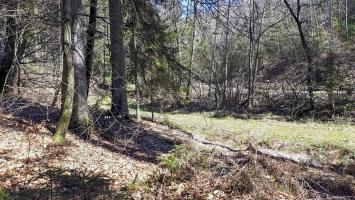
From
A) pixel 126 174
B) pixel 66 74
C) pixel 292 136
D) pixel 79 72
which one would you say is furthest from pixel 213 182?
pixel 292 136

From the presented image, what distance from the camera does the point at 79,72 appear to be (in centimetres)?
1033

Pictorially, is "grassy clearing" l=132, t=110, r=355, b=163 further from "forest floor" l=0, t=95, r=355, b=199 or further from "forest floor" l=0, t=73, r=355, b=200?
"forest floor" l=0, t=95, r=355, b=199

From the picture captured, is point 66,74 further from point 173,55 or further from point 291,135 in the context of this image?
point 291,135

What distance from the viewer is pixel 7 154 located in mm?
7750

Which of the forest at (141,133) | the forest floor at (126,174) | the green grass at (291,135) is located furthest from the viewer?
the green grass at (291,135)

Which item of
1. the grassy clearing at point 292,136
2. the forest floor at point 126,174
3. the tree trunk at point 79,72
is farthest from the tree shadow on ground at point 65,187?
the grassy clearing at point 292,136

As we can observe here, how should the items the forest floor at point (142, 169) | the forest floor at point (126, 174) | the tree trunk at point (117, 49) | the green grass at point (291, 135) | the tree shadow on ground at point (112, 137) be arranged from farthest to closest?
the green grass at point (291, 135)
the tree trunk at point (117, 49)
the tree shadow on ground at point (112, 137)
the forest floor at point (142, 169)
the forest floor at point (126, 174)

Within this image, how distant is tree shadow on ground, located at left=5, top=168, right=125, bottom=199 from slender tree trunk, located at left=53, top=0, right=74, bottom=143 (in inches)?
81.3

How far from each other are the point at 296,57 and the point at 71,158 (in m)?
23.4

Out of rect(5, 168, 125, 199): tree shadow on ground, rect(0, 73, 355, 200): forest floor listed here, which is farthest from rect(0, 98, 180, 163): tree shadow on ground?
rect(5, 168, 125, 199): tree shadow on ground

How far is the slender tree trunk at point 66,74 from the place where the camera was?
8.67 m

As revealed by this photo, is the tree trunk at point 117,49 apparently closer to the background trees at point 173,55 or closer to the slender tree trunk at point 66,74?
the background trees at point 173,55

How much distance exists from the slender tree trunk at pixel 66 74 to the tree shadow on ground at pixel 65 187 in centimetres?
207

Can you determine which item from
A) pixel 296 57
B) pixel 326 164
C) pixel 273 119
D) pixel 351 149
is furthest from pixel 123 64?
pixel 296 57
